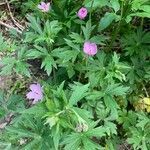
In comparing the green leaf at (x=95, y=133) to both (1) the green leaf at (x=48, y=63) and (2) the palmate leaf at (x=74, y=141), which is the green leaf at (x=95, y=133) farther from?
(1) the green leaf at (x=48, y=63)

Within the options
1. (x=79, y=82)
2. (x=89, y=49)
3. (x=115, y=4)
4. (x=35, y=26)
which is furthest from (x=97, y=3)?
(x=79, y=82)

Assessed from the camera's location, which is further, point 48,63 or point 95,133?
point 48,63

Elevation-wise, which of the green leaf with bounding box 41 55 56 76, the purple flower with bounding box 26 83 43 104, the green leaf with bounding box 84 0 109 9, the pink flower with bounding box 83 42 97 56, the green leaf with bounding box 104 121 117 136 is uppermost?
the green leaf with bounding box 84 0 109 9

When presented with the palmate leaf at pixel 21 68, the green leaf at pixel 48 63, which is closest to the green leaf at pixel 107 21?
the green leaf at pixel 48 63

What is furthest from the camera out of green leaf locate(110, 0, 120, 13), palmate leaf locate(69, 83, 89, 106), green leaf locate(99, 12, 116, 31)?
green leaf locate(99, 12, 116, 31)

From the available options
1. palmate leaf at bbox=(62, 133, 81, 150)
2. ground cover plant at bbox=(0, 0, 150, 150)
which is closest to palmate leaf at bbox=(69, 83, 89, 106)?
ground cover plant at bbox=(0, 0, 150, 150)

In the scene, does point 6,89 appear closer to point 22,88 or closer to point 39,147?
point 22,88

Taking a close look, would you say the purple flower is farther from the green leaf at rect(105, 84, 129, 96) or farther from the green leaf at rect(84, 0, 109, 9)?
the green leaf at rect(84, 0, 109, 9)

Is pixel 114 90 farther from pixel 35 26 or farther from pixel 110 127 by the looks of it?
pixel 35 26
